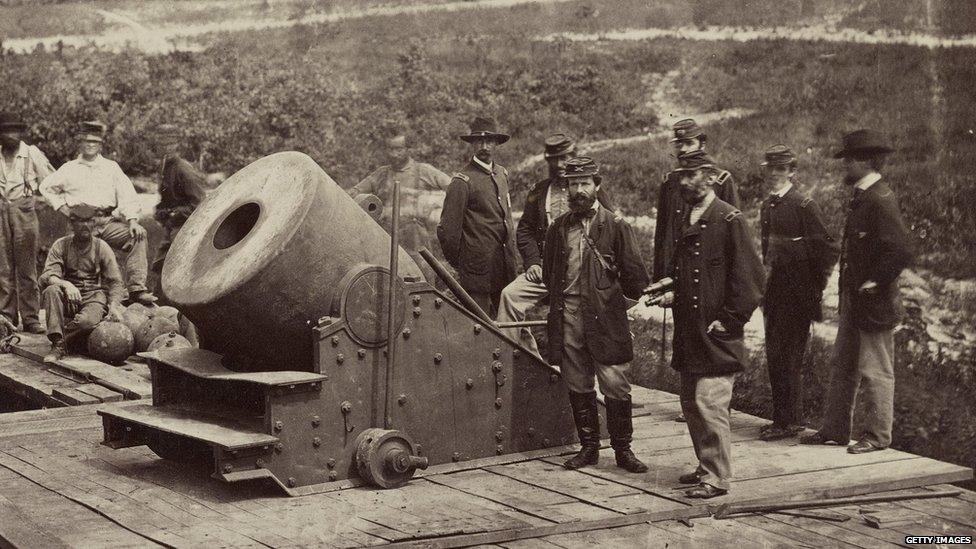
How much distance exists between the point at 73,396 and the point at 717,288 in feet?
16.1

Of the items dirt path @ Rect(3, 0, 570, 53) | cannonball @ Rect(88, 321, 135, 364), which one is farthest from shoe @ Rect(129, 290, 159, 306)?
dirt path @ Rect(3, 0, 570, 53)

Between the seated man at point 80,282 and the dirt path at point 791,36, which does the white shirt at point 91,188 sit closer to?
the seated man at point 80,282

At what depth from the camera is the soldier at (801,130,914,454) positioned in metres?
6.99

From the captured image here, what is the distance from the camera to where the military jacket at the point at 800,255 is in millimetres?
7488

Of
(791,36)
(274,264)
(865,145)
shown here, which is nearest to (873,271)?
(865,145)

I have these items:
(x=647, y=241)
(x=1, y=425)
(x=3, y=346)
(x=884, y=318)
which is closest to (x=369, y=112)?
(x=647, y=241)

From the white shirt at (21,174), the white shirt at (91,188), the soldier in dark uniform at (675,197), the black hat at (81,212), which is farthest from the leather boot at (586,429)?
the white shirt at (21,174)

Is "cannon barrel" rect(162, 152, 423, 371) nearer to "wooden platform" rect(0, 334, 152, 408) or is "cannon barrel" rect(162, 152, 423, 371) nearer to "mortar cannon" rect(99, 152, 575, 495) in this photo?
"mortar cannon" rect(99, 152, 575, 495)

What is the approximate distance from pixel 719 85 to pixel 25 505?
1372cm

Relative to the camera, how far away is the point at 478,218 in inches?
354

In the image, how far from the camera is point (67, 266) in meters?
10.3

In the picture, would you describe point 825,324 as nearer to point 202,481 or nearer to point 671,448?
point 671,448

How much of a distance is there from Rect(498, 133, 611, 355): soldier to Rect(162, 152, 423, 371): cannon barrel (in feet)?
4.72

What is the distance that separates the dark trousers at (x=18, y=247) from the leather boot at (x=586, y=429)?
6.51m
